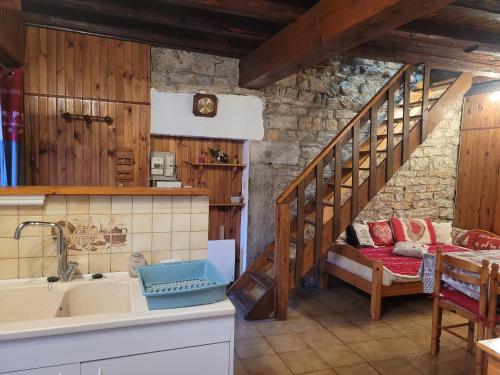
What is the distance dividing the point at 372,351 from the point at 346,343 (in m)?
0.22

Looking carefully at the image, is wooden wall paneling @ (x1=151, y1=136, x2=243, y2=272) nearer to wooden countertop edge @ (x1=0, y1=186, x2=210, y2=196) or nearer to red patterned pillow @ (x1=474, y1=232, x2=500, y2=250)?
wooden countertop edge @ (x1=0, y1=186, x2=210, y2=196)

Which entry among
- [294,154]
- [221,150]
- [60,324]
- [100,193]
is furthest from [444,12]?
[60,324]

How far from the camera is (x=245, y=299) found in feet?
12.5

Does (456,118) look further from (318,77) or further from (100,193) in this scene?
(100,193)

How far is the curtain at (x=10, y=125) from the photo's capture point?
2.57 meters

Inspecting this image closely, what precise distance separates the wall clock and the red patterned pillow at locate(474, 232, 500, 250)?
3.70 m

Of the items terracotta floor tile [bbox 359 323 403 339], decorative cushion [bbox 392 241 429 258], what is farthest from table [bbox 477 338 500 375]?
decorative cushion [bbox 392 241 429 258]

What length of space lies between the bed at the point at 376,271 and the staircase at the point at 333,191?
0.36m

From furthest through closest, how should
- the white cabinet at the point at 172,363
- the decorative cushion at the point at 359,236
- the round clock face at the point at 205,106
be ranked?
the decorative cushion at the point at 359,236, the round clock face at the point at 205,106, the white cabinet at the point at 172,363

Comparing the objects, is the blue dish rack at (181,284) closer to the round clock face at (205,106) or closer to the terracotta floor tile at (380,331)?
the terracotta floor tile at (380,331)

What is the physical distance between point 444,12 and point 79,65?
325 centimetres

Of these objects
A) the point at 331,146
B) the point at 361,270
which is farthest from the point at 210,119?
the point at 361,270

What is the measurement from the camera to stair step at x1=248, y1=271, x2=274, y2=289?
3.70m

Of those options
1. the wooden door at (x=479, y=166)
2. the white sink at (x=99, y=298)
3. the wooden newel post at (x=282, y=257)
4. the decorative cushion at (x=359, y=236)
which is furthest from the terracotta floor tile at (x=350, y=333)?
the wooden door at (x=479, y=166)
